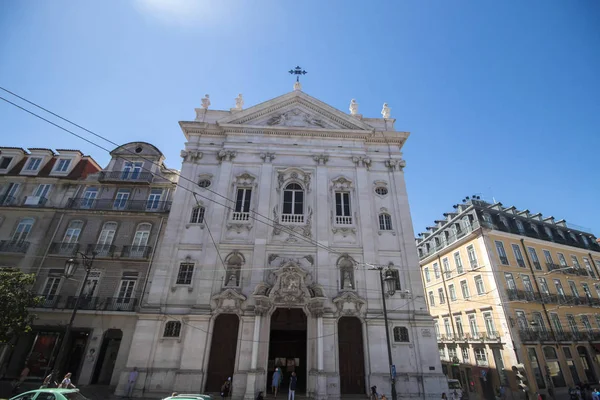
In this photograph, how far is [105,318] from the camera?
19750 mm

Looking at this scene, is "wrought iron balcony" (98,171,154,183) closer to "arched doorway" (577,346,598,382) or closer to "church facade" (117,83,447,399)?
"church facade" (117,83,447,399)

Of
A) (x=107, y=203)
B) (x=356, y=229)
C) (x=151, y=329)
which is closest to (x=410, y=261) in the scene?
(x=356, y=229)

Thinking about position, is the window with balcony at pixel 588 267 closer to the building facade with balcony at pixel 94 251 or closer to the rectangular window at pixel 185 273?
the rectangular window at pixel 185 273

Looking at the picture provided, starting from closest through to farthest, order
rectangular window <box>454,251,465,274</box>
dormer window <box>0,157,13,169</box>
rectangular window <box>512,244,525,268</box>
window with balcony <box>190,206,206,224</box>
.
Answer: window with balcony <box>190,206,206,224</box>
dormer window <box>0,157,13,169</box>
rectangular window <box>512,244,525,268</box>
rectangular window <box>454,251,465,274</box>

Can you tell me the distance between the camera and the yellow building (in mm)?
24547

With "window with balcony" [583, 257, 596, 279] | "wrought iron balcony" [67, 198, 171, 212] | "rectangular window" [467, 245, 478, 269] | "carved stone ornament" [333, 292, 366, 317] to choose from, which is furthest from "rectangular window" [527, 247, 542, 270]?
"wrought iron balcony" [67, 198, 171, 212]

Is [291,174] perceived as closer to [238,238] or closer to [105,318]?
[238,238]

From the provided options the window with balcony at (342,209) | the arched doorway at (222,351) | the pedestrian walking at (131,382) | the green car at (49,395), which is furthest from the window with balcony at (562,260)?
the green car at (49,395)

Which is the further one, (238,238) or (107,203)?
(107,203)

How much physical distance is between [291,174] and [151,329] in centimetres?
1337

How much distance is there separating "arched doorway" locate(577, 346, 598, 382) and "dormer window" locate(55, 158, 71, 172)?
4669cm

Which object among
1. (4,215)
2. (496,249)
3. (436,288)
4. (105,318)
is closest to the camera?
(105,318)

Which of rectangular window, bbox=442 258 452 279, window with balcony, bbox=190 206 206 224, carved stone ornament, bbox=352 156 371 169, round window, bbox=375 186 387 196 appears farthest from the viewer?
rectangular window, bbox=442 258 452 279

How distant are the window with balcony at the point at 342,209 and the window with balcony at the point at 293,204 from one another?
8.32ft
